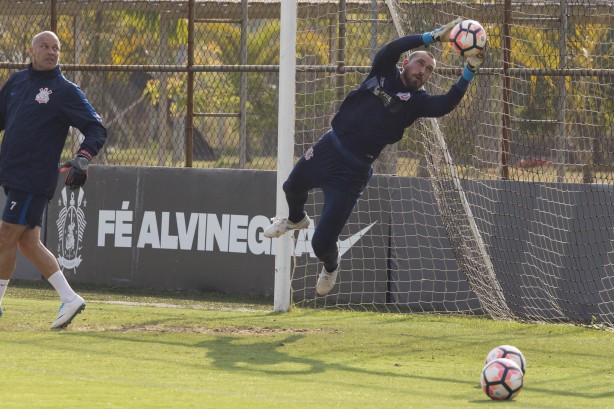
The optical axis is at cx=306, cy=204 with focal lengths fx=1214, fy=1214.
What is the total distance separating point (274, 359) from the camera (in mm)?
9039

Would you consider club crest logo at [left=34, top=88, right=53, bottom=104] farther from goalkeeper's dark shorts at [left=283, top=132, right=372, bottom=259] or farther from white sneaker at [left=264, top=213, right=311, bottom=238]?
white sneaker at [left=264, top=213, right=311, bottom=238]

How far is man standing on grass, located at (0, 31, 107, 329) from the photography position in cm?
998

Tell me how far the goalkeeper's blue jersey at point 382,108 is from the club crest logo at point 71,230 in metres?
5.59

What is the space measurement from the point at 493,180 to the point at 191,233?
3764 mm

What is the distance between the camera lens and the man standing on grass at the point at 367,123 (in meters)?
Answer: 10.5

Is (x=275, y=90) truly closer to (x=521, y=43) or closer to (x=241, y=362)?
(x=521, y=43)

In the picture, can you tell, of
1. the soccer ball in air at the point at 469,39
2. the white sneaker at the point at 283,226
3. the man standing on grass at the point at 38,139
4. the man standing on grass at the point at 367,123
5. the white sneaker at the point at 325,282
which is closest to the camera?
the soccer ball in air at the point at 469,39

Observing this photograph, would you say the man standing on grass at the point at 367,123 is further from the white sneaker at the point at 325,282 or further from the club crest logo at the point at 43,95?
the club crest logo at the point at 43,95

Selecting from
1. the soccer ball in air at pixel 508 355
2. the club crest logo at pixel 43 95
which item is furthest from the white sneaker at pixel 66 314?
the soccer ball in air at pixel 508 355

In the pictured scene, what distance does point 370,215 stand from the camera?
45.4 ft

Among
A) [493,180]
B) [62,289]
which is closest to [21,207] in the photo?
[62,289]

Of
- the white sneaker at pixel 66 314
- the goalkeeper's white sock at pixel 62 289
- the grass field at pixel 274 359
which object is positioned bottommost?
the grass field at pixel 274 359

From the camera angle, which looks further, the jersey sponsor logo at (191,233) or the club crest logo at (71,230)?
the club crest logo at (71,230)

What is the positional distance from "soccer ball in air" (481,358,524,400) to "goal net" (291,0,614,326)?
203 inches
